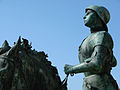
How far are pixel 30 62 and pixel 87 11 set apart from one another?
2557 mm

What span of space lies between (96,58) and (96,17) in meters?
0.91

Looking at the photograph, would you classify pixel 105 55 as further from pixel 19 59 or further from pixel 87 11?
pixel 19 59

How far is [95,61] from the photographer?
4301mm

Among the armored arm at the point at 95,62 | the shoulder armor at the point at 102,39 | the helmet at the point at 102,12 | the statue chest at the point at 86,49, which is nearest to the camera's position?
the armored arm at the point at 95,62

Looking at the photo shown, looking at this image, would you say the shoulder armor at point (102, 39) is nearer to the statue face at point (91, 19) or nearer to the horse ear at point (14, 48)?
the statue face at point (91, 19)

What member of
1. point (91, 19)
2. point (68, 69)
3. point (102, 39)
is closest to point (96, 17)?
point (91, 19)

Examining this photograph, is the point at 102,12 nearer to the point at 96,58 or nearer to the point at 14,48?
the point at 96,58

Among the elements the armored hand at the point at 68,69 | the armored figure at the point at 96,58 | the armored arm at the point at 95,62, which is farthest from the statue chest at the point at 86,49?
the armored hand at the point at 68,69

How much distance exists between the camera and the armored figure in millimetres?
4344

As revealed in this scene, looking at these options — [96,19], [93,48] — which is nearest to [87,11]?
[96,19]

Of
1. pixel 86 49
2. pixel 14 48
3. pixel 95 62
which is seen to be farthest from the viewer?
pixel 14 48

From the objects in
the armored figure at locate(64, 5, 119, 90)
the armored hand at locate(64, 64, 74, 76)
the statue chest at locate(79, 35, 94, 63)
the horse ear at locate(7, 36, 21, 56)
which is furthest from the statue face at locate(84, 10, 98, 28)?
Answer: the horse ear at locate(7, 36, 21, 56)

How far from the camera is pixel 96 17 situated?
4867 mm

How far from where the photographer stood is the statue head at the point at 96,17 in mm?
4820
